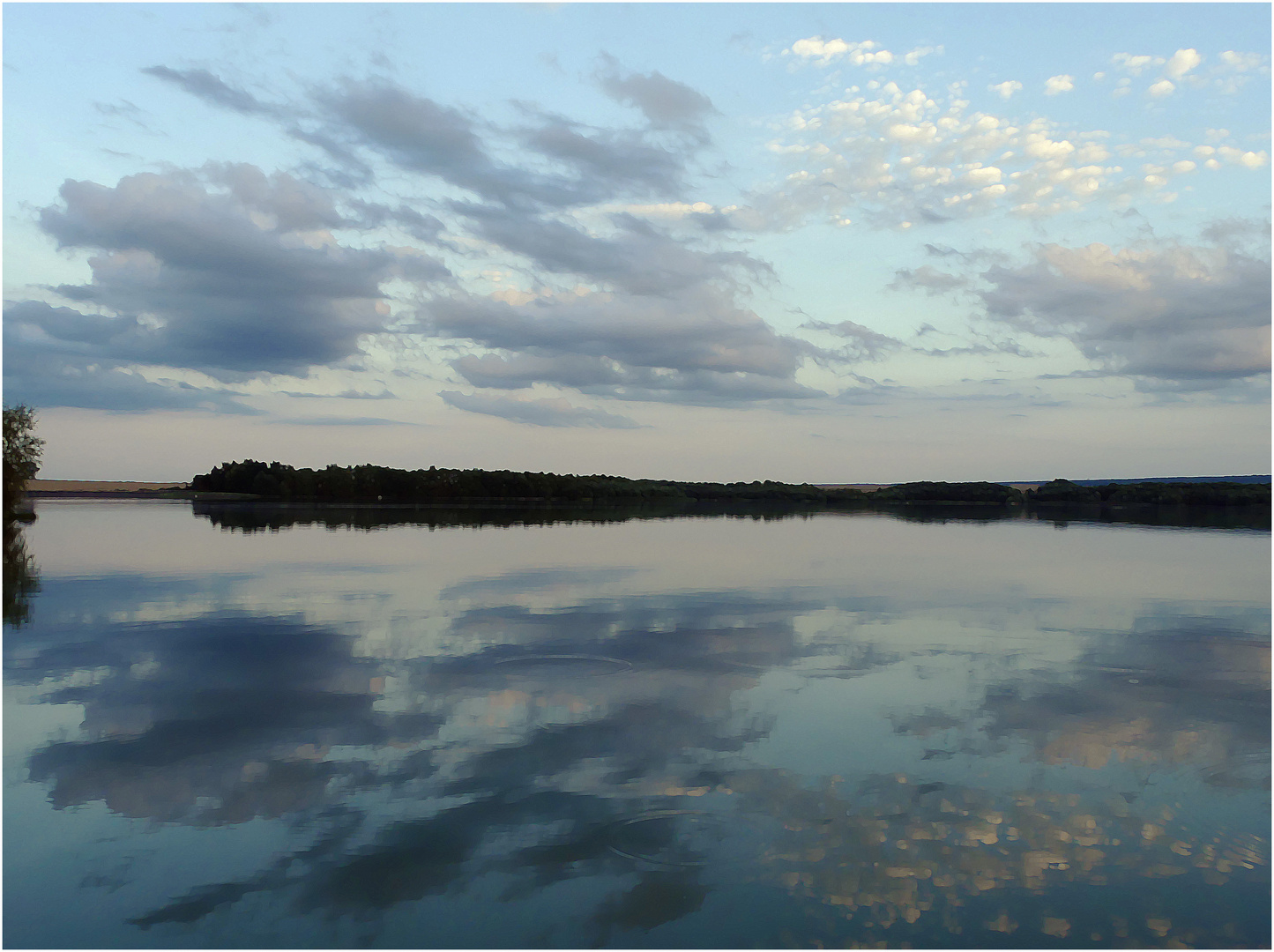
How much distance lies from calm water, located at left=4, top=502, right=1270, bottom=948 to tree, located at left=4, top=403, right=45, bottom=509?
4562 centimetres

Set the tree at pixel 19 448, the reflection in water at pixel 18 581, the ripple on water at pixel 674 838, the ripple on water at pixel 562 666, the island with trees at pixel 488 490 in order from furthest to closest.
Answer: the island with trees at pixel 488 490
the tree at pixel 19 448
the reflection in water at pixel 18 581
the ripple on water at pixel 562 666
the ripple on water at pixel 674 838

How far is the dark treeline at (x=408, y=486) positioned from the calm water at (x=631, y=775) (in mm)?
144015

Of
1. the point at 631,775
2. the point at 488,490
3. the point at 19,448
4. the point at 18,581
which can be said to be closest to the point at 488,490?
the point at 488,490

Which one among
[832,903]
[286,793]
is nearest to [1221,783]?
[832,903]

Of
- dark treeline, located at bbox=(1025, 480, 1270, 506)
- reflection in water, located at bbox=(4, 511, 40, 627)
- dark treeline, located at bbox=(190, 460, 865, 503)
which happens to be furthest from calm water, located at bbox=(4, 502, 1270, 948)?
dark treeline, located at bbox=(190, 460, 865, 503)

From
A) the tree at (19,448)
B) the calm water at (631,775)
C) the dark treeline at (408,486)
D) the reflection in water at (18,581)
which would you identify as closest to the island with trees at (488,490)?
the dark treeline at (408,486)

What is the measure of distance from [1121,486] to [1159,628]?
141m

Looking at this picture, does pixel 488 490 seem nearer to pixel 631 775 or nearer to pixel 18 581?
pixel 18 581

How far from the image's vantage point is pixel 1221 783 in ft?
36.6

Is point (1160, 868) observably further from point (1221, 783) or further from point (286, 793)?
point (286, 793)

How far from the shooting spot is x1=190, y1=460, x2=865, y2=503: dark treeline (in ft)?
547

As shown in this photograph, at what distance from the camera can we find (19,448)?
6350 cm

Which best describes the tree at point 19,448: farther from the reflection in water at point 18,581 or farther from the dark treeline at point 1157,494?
the dark treeline at point 1157,494

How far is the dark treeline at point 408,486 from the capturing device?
166875 millimetres
